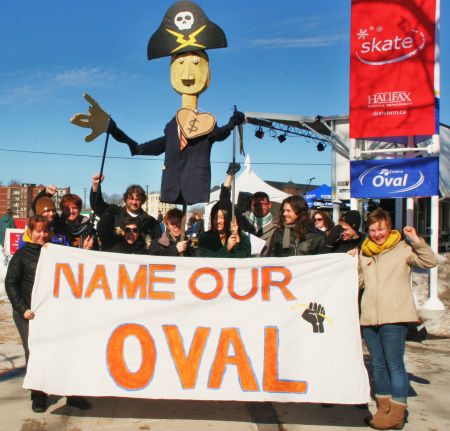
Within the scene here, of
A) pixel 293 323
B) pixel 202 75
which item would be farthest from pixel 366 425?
pixel 202 75

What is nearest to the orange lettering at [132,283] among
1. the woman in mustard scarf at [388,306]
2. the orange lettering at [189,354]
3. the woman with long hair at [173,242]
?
the orange lettering at [189,354]

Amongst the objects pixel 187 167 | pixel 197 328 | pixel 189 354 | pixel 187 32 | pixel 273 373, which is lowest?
pixel 273 373

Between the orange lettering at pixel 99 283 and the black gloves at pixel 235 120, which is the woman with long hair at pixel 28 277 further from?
the black gloves at pixel 235 120

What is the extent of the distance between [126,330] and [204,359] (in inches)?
23.1

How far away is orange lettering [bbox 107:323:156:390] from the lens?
369 centimetres

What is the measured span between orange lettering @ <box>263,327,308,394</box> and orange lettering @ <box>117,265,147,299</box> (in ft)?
3.05

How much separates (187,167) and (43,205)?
4.16 feet

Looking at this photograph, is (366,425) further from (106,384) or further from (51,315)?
(51,315)

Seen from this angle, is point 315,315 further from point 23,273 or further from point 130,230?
point 23,273

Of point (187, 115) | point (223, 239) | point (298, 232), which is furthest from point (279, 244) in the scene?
point (187, 115)

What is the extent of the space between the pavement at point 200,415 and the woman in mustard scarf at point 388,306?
9.9 inches

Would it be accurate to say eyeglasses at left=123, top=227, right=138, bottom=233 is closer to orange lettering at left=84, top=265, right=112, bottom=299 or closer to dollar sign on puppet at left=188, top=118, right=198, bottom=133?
orange lettering at left=84, top=265, right=112, bottom=299

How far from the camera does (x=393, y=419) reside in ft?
11.9

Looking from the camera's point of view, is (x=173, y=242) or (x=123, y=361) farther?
(x=173, y=242)
